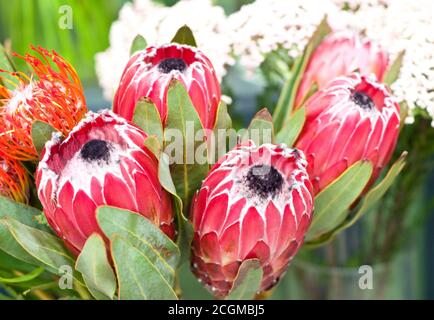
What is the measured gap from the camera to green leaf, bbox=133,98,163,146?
1.74 ft

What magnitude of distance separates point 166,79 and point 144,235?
131mm

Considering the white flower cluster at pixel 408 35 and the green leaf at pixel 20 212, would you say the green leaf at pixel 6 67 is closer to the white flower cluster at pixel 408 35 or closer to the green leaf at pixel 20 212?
the green leaf at pixel 20 212

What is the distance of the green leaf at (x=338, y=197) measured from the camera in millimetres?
583

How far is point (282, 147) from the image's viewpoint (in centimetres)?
53

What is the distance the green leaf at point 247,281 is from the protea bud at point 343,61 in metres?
0.20

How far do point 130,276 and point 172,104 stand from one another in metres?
0.14

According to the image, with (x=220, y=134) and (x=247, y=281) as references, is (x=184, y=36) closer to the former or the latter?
(x=220, y=134)

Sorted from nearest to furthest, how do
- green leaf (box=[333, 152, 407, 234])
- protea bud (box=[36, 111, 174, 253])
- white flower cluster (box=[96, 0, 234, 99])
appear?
protea bud (box=[36, 111, 174, 253])
green leaf (box=[333, 152, 407, 234])
white flower cluster (box=[96, 0, 234, 99])

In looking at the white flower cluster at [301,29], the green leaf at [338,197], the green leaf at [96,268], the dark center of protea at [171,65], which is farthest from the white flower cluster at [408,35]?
the green leaf at [96,268]

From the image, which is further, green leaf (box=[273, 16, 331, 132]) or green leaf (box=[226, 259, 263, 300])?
green leaf (box=[273, 16, 331, 132])

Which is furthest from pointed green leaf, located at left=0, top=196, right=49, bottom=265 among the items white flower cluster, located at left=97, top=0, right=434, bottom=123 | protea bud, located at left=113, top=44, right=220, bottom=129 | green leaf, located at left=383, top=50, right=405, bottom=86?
green leaf, located at left=383, top=50, right=405, bottom=86

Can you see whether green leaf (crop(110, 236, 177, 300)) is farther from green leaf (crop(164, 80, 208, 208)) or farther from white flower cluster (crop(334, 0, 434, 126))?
white flower cluster (crop(334, 0, 434, 126))

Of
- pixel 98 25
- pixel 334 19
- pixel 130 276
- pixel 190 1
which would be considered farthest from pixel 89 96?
pixel 130 276
